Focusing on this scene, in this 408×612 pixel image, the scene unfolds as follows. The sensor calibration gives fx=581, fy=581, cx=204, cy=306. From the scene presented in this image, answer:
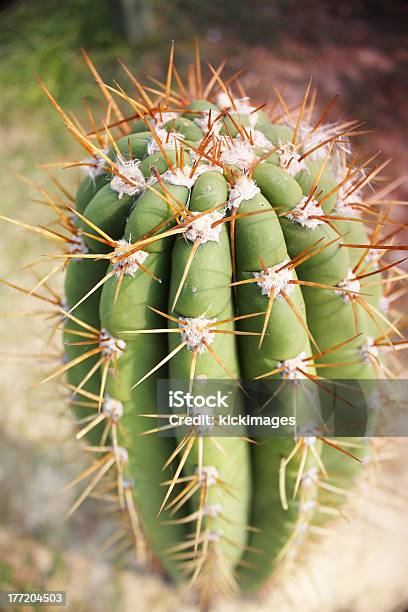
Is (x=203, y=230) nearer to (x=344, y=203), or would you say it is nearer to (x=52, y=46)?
(x=344, y=203)

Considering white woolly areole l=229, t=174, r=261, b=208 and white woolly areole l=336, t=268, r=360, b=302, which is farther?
white woolly areole l=336, t=268, r=360, b=302

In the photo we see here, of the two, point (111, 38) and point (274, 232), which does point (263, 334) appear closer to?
point (274, 232)

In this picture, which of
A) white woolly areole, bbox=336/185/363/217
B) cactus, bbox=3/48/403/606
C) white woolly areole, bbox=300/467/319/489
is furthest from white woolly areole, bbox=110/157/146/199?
white woolly areole, bbox=300/467/319/489

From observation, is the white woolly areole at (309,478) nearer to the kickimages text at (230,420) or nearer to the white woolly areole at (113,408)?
the kickimages text at (230,420)

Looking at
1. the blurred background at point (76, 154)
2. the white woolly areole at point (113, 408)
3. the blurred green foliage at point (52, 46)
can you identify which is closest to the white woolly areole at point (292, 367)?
the white woolly areole at point (113, 408)

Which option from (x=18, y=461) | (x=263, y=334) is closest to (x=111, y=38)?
(x=18, y=461)

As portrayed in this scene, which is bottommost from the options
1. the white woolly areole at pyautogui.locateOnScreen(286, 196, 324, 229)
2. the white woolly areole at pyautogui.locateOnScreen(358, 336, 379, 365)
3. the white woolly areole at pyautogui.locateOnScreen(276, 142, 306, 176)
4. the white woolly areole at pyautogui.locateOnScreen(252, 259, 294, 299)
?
the white woolly areole at pyautogui.locateOnScreen(358, 336, 379, 365)

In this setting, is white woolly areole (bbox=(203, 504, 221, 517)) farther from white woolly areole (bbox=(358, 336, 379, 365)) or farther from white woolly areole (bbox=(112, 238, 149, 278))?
white woolly areole (bbox=(112, 238, 149, 278))

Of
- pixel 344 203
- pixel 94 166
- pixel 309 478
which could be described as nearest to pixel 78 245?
pixel 94 166
